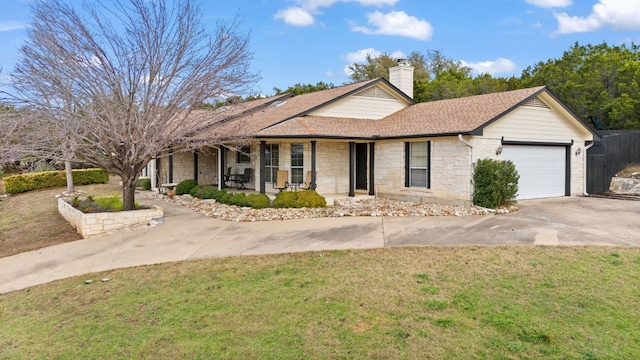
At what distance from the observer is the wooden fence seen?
1792cm

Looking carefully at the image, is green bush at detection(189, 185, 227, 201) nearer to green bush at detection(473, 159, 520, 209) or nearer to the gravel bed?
the gravel bed

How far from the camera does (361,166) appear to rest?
18344 mm

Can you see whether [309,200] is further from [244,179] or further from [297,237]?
[244,179]

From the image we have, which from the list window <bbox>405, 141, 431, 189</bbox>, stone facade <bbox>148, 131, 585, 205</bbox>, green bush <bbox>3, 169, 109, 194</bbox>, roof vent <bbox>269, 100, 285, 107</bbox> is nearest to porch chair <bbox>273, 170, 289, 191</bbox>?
stone facade <bbox>148, 131, 585, 205</bbox>

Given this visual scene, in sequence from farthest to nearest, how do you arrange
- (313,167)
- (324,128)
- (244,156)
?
1. (244,156)
2. (324,128)
3. (313,167)

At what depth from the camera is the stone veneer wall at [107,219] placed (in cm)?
1071

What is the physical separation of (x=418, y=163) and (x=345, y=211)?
3994mm

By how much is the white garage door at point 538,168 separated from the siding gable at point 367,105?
598 cm

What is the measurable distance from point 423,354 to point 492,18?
19.2 metres

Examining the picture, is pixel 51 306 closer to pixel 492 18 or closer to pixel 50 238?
pixel 50 238

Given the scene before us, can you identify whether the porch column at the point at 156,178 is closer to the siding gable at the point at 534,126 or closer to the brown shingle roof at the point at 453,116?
the brown shingle roof at the point at 453,116

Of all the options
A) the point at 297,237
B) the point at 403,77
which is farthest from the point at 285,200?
the point at 403,77

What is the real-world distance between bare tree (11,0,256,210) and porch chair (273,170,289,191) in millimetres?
4399

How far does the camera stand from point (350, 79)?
158 ft
